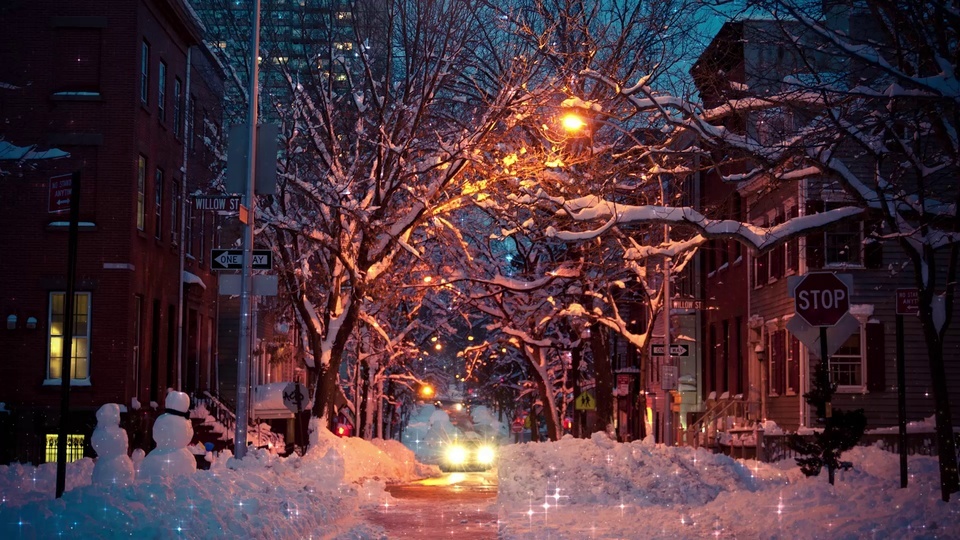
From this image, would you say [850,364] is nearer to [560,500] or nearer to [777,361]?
[777,361]

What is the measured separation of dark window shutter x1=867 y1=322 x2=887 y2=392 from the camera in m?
31.7

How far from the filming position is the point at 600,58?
23938mm

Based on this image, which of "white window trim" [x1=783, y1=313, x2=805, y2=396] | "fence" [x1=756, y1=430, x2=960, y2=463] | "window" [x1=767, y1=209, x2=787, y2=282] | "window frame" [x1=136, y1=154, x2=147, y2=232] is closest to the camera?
"fence" [x1=756, y1=430, x2=960, y2=463]

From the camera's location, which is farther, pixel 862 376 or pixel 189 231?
pixel 189 231

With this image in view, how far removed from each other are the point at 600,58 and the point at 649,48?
2077 millimetres

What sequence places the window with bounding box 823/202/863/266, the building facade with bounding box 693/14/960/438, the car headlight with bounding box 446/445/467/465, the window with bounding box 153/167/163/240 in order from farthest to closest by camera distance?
1. the car headlight with bounding box 446/445/467/465
2. the window with bounding box 823/202/863/266
3. the building facade with bounding box 693/14/960/438
4. the window with bounding box 153/167/163/240

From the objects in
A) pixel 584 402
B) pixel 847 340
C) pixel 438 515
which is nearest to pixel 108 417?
pixel 438 515

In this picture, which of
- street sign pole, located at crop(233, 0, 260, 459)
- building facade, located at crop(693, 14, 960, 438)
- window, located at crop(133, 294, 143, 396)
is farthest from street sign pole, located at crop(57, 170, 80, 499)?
building facade, located at crop(693, 14, 960, 438)

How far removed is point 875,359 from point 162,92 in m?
20.9

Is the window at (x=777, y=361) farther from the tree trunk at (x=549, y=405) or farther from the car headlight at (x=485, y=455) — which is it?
the car headlight at (x=485, y=455)

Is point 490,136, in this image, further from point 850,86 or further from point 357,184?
point 850,86

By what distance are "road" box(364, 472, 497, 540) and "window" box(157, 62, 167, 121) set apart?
43.1 feet

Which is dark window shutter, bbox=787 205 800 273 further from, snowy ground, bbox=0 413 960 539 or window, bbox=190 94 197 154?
window, bbox=190 94 197 154

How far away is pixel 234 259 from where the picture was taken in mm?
19828
